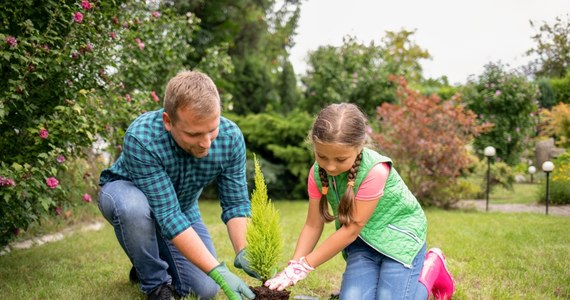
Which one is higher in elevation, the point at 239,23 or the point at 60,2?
the point at 239,23

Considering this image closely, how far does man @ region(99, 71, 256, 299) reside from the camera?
2607 mm

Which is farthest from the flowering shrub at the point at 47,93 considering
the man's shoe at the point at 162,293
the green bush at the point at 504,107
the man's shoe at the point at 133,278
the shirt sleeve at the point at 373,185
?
the green bush at the point at 504,107

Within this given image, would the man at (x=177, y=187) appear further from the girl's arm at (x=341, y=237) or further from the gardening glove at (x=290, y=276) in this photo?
the girl's arm at (x=341, y=237)

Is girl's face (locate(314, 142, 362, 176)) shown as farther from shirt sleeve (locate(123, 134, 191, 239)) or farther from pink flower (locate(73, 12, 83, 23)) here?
pink flower (locate(73, 12, 83, 23))

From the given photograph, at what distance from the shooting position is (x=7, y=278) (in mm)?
3893

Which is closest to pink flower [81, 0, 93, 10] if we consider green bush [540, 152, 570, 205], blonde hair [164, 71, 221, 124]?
blonde hair [164, 71, 221, 124]

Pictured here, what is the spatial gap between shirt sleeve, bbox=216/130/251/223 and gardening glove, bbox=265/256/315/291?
23.5 inches

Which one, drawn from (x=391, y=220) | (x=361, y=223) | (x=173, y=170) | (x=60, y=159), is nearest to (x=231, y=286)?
(x=361, y=223)

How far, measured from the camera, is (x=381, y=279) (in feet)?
9.50

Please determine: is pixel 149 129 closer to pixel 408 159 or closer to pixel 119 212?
pixel 119 212

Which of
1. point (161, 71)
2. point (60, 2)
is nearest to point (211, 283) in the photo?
point (60, 2)

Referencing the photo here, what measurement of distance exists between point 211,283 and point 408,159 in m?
5.89

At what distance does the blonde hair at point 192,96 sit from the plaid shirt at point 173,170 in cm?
30

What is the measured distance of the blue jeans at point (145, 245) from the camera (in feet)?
9.87
